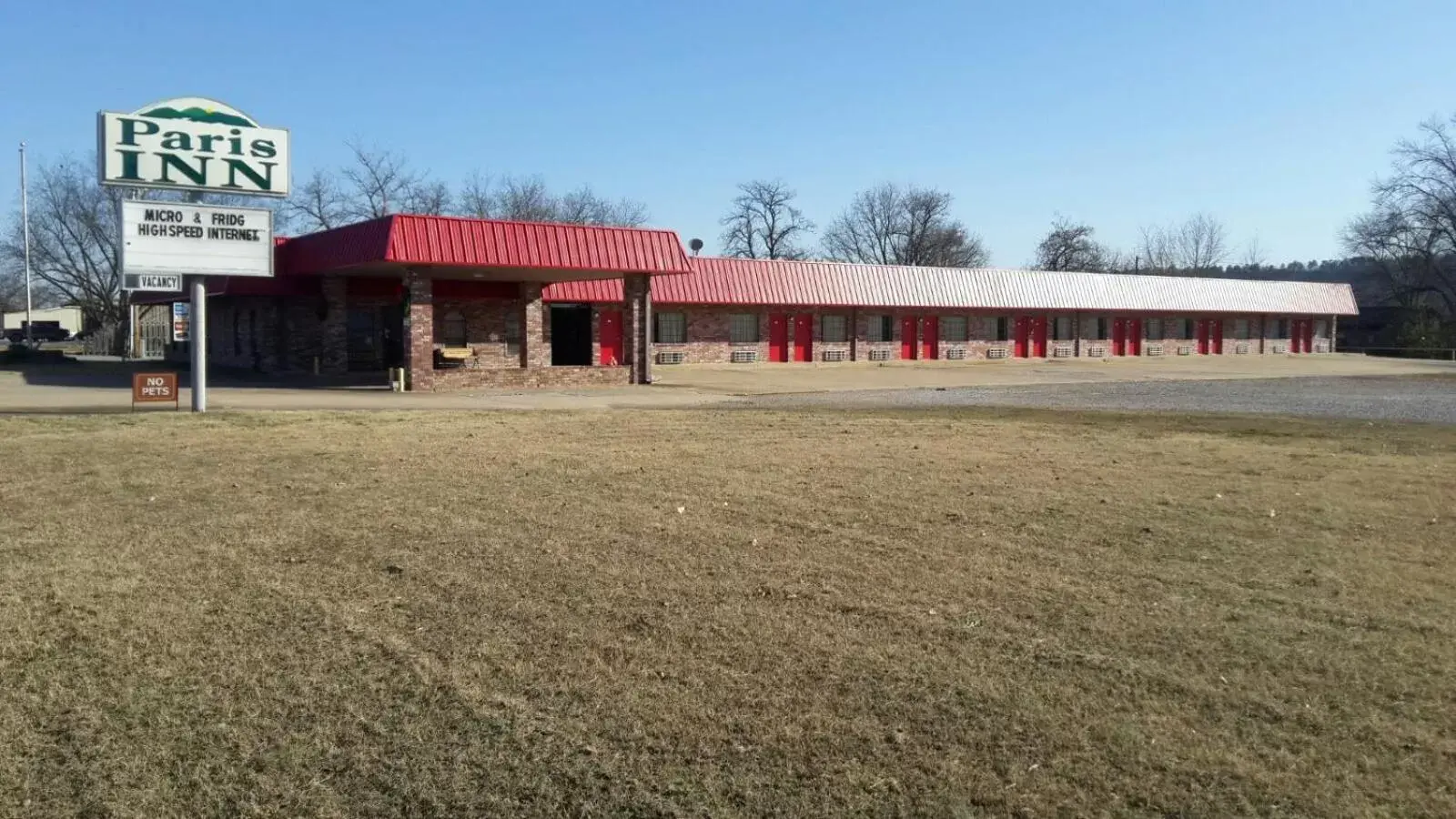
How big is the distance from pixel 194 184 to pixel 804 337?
29.3 meters

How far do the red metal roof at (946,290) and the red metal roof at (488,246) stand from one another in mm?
4021

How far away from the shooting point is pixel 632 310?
29781mm

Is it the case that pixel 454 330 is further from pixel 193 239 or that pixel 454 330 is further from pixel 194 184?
pixel 194 184

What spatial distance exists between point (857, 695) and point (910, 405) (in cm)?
1760

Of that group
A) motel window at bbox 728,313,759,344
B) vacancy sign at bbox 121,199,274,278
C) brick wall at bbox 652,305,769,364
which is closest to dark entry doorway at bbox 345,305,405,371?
brick wall at bbox 652,305,769,364

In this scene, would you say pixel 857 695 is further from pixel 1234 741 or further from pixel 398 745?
pixel 398 745

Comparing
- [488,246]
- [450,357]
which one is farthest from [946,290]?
[488,246]

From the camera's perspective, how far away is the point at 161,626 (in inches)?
220

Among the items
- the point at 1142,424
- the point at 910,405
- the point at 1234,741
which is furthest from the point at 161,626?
the point at 910,405

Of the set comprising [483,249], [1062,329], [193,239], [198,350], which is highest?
[483,249]

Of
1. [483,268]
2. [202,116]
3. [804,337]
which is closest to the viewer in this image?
[202,116]

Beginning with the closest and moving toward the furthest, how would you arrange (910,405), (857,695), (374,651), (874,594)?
(857,695)
(374,651)
(874,594)
(910,405)

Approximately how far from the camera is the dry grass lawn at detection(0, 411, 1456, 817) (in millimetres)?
3951

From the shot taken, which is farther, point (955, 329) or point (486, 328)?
point (955, 329)
